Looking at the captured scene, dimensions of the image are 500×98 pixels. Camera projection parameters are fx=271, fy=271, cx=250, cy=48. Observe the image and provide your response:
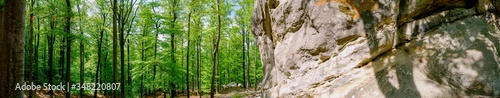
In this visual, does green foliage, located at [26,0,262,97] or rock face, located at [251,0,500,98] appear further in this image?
green foliage, located at [26,0,262,97]

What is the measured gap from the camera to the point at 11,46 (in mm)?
3670

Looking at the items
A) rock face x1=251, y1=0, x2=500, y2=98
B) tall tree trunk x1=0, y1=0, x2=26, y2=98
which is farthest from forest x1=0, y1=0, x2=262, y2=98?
rock face x1=251, y1=0, x2=500, y2=98

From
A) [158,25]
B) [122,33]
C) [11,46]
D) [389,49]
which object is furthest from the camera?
[158,25]

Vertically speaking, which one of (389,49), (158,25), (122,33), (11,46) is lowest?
(389,49)

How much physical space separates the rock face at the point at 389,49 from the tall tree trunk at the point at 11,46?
4612 millimetres

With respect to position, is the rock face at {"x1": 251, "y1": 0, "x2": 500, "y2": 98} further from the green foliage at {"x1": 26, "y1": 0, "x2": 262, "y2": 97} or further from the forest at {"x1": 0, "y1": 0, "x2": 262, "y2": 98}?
the green foliage at {"x1": 26, "y1": 0, "x2": 262, "y2": 97}

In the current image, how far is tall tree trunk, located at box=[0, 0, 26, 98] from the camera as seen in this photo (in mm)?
3646

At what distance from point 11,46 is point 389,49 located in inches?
225

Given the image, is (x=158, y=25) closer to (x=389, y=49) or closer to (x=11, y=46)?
(x=11, y=46)

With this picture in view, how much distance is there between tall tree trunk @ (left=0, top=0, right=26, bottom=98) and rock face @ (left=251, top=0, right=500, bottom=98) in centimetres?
461

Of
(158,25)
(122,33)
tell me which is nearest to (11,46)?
(122,33)

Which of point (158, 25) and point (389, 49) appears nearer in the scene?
point (389, 49)

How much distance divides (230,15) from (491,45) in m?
16.4

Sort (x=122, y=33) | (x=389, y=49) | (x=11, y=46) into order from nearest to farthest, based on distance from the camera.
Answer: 1. (x=11, y=46)
2. (x=389, y=49)
3. (x=122, y=33)
